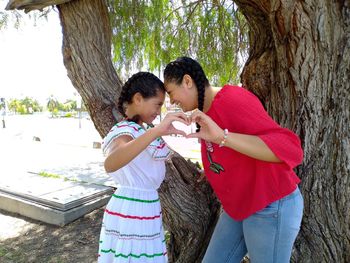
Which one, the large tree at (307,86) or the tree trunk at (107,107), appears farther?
the tree trunk at (107,107)

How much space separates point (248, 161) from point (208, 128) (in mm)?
324

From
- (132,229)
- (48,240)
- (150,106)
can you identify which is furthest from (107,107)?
(48,240)

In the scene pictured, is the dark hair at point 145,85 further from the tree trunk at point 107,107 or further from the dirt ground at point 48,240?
the dirt ground at point 48,240

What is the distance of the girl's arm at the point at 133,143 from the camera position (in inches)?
59.9

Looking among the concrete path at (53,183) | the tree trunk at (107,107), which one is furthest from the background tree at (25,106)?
the tree trunk at (107,107)

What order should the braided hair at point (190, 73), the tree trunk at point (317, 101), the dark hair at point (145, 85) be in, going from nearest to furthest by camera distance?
1. the braided hair at point (190, 73)
2. the dark hair at point (145, 85)
3. the tree trunk at point (317, 101)

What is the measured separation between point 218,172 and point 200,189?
0.97m

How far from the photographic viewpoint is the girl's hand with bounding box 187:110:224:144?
1.42 metres

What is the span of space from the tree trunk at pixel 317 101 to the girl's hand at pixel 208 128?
0.94 m

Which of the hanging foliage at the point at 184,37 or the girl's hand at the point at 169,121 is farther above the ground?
the hanging foliage at the point at 184,37

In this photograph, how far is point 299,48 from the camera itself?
6.73 ft

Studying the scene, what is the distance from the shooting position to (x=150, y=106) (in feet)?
6.16

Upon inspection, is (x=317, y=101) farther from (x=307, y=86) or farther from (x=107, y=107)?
(x=107, y=107)

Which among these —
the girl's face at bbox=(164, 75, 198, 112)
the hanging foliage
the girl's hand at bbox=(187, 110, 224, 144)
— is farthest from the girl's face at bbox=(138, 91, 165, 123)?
the hanging foliage
